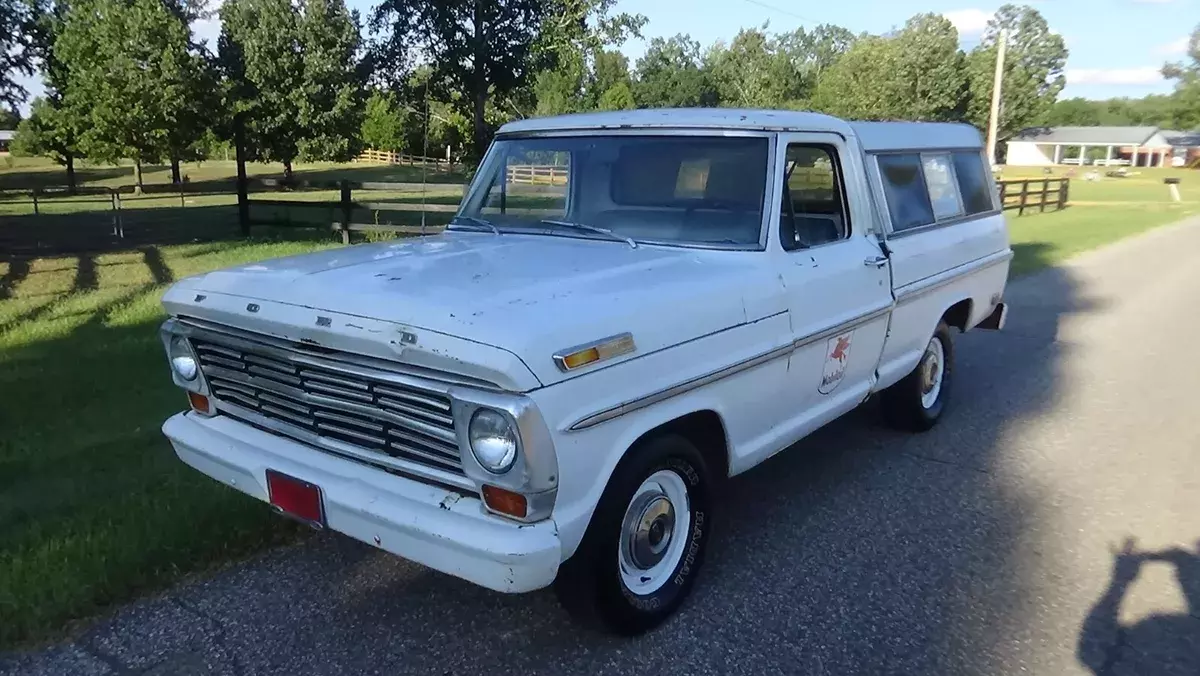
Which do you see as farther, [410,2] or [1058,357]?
[410,2]

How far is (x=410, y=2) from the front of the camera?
78.1 feet

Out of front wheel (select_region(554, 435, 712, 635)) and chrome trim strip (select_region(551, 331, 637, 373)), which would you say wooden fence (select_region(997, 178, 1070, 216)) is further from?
chrome trim strip (select_region(551, 331, 637, 373))

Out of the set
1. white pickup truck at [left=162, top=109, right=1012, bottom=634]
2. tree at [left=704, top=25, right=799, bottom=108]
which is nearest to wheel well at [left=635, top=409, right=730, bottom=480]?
white pickup truck at [left=162, top=109, right=1012, bottom=634]

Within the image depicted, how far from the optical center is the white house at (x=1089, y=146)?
3816 inches

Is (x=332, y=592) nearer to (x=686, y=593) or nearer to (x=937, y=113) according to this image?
(x=686, y=593)

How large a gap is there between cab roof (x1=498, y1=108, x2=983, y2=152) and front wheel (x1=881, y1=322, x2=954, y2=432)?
126 centimetres

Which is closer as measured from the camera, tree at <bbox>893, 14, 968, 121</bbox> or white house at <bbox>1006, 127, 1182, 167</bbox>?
tree at <bbox>893, 14, 968, 121</bbox>

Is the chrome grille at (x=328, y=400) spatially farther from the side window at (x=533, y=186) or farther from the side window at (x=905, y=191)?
the side window at (x=905, y=191)

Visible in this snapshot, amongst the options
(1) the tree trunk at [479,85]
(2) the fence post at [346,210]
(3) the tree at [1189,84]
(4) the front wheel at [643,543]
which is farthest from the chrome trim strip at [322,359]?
(3) the tree at [1189,84]

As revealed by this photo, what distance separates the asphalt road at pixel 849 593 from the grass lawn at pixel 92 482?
0.62 ft

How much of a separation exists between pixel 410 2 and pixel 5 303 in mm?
16613

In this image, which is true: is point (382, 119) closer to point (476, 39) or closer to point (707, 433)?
point (476, 39)

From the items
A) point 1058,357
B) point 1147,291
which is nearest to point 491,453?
point 1058,357

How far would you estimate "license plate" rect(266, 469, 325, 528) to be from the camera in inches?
125
